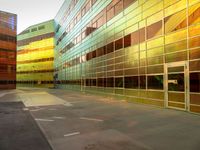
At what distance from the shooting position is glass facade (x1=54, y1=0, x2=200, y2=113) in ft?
43.6

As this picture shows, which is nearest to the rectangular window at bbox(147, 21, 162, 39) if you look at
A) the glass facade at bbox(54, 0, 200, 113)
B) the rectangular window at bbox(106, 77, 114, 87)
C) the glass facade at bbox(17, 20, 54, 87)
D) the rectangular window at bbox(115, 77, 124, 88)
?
the glass facade at bbox(54, 0, 200, 113)

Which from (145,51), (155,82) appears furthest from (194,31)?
(145,51)

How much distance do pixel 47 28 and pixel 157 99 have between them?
218 ft

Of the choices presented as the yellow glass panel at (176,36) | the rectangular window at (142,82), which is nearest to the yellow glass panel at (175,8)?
the yellow glass panel at (176,36)

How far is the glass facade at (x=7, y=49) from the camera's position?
168ft

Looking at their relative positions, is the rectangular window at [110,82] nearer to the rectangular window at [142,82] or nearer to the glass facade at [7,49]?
the rectangular window at [142,82]

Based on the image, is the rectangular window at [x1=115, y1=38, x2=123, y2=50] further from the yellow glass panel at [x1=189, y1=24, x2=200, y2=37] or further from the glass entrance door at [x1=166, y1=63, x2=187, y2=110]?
the yellow glass panel at [x1=189, y1=24, x2=200, y2=37]

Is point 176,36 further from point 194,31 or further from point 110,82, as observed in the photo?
point 110,82

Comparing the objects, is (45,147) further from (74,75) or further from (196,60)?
(74,75)

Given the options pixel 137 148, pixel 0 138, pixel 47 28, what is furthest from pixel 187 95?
pixel 47 28

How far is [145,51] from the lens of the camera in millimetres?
18141

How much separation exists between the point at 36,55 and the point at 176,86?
70.3 meters

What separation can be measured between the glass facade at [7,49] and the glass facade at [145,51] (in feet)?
87.2

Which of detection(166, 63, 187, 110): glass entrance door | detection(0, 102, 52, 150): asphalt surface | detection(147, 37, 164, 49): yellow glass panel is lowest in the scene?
detection(0, 102, 52, 150): asphalt surface
